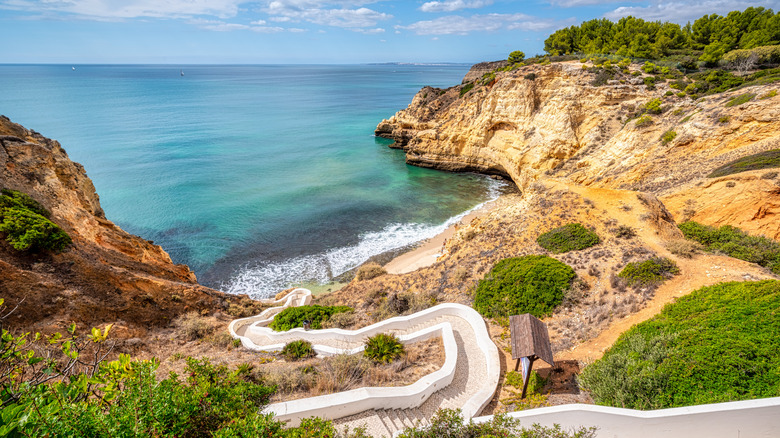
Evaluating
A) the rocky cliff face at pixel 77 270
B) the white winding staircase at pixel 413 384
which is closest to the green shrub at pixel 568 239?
the white winding staircase at pixel 413 384

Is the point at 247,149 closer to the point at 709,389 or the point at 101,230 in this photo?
the point at 101,230

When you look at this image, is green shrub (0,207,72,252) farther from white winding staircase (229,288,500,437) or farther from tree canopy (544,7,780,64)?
tree canopy (544,7,780,64)

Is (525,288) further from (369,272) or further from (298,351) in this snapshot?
(369,272)

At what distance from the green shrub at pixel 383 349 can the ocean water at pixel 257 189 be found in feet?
44.5

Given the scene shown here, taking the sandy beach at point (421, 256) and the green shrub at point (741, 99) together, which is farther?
the sandy beach at point (421, 256)

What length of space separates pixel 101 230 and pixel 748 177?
28300 mm

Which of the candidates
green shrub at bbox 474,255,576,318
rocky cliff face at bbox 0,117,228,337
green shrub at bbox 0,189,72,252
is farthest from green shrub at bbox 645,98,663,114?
green shrub at bbox 0,189,72,252

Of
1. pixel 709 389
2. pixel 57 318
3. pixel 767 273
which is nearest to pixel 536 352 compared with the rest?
pixel 709 389

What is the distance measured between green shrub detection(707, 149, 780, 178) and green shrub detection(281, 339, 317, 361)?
809 inches

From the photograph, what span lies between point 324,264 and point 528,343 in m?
18.2

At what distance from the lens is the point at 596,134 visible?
98.0ft

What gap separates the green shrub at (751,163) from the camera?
50.8 feet

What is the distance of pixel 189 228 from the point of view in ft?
90.7

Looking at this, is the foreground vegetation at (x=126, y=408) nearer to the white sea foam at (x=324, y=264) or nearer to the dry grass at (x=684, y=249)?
the dry grass at (x=684, y=249)
